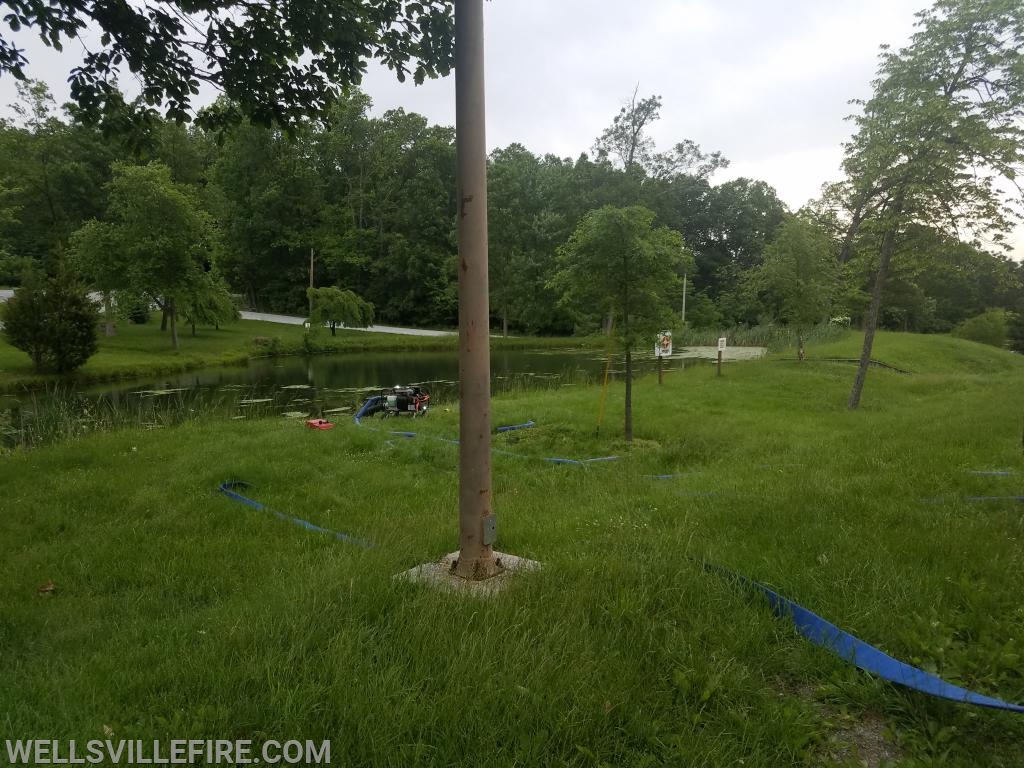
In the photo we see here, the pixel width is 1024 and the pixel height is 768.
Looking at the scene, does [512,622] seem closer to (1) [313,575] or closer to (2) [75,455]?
(1) [313,575]

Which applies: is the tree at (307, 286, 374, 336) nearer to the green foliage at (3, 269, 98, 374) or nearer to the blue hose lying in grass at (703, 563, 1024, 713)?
the green foliage at (3, 269, 98, 374)

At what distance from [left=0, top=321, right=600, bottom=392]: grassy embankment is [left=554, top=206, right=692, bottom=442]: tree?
27.5 ft

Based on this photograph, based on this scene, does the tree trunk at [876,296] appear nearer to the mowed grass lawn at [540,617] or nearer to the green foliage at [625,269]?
the green foliage at [625,269]

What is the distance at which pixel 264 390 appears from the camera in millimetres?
19188

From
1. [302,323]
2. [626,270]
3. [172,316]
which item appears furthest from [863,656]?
[302,323]

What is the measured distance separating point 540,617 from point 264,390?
18.4 m

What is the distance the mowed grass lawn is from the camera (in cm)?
200

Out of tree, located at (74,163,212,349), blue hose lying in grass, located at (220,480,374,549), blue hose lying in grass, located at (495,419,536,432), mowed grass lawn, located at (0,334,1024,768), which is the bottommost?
blue hose lying in grass, located at (495,419,536,432)

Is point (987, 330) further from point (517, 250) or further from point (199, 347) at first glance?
point (199, 347)

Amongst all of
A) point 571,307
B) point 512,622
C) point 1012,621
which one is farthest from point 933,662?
point 571,307

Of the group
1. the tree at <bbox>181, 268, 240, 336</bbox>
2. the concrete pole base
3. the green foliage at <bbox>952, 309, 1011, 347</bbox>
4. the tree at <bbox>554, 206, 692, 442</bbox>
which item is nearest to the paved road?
the tree at <bbox>181, 268, 240, 336</bbox>

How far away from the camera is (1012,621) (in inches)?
104

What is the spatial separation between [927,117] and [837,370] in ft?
28.0

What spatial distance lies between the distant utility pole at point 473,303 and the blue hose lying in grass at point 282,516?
0.98 meters
